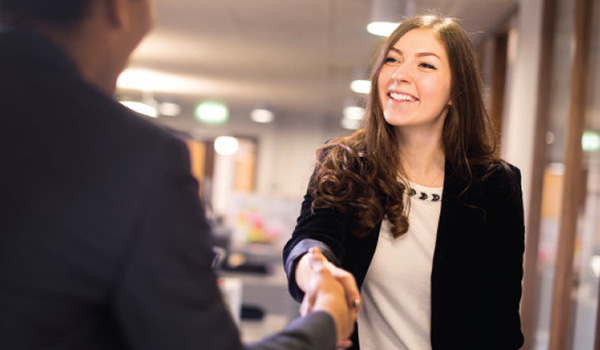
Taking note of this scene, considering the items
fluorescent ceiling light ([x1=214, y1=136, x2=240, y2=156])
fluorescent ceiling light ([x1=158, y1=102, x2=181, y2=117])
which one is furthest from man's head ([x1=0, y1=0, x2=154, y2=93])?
fluorescent ceiling light ([x1=214, y1=136, x2=240, y2=156])

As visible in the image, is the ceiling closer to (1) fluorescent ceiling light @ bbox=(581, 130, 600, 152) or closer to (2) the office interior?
(2) the office interior

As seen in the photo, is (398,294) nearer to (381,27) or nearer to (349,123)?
(381,27)

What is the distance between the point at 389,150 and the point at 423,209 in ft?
0.53

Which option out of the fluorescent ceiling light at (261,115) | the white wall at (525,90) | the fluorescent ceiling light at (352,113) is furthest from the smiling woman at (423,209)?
the fluorescent ceiling light at (261,115)

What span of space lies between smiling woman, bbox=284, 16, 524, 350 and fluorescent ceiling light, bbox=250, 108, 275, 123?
12.3 meters

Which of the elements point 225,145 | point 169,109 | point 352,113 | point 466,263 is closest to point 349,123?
point 352,113

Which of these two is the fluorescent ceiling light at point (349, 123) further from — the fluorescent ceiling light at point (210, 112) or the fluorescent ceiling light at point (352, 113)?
the fluorescent ceiling light at point (210, 112)

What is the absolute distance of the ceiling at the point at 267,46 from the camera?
229 inches

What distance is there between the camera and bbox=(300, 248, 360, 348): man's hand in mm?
1041

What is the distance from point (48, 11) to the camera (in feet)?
2.55

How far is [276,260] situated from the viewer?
834 centimetres

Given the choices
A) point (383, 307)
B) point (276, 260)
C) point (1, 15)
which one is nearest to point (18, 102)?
point (1, 15)

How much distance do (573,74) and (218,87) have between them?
8700 millimetres

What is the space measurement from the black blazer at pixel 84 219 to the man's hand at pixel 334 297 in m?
0.29
